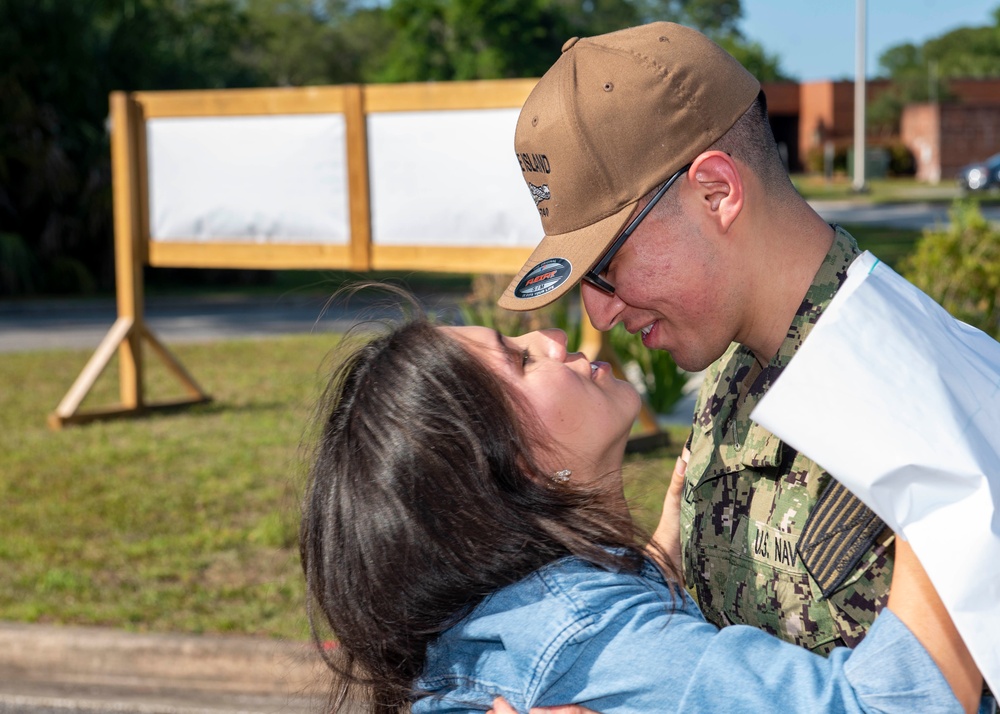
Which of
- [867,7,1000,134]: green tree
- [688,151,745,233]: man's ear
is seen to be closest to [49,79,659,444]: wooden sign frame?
[688,151,745,233]: man's ear

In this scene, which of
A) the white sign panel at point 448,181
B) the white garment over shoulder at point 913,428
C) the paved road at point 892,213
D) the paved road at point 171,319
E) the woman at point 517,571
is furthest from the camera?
the paved road at point 892,213

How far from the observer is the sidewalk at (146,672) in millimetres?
4555

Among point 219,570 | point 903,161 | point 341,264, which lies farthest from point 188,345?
point 903,161

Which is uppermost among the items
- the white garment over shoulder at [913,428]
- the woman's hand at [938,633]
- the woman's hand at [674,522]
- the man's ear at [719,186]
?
the man's ear at [719,186]

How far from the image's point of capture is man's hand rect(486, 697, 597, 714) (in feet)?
5.23

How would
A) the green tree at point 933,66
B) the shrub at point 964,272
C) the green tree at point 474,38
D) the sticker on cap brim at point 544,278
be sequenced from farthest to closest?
the green tree at point 933,66 < the green tree at point 474,38 < the shrub at point 964,272 < the sticker on cap brim at point 544,278

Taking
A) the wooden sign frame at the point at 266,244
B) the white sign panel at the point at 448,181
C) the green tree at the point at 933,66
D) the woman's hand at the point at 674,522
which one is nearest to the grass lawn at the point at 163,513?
the wooden sign frame at the point at 266,244

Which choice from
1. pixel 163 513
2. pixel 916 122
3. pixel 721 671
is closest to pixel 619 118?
pixel 721 671

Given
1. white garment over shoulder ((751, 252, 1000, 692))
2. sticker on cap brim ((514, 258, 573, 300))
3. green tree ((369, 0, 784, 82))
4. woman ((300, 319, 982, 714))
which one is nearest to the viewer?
white garment over shoulder ((751, 252, 1000, 692))

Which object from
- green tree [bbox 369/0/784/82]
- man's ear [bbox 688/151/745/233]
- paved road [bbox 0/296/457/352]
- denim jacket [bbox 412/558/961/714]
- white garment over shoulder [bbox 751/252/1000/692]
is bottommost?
paved road [bbox 0/296/457/352]

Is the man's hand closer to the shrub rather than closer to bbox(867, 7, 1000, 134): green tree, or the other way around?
the shrub

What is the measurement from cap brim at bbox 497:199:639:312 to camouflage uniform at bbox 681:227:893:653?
318 mm

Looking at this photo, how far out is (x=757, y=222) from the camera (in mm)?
1819

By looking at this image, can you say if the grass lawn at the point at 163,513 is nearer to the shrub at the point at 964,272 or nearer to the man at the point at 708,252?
the man at the point at 708,252
